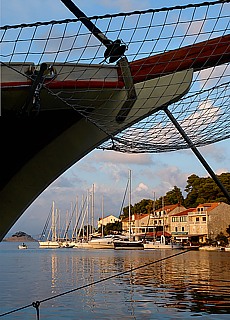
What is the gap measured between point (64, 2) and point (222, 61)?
63.8 inches

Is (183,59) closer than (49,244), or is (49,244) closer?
(183,59)

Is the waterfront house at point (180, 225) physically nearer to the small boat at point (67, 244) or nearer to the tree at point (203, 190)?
the tree at point (203, 190)

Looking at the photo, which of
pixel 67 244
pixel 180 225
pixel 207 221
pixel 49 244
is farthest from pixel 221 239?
pixel 49 244

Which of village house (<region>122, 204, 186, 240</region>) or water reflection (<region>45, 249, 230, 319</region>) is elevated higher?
village house (<region>122, 204, 186, 240</region>)

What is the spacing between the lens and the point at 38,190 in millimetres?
5102

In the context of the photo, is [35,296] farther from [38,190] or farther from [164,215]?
[164,215]

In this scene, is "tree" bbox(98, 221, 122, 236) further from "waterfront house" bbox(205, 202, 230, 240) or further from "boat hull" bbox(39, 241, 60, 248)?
"waterfront house" bbox(205, 202, 230, 240)

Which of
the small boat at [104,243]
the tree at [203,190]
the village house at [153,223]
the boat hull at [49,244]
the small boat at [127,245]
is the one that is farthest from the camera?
the boat hull at [49,244]

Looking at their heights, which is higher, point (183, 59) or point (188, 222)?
point (188, 222)

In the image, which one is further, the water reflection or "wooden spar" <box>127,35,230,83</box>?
the water reflection

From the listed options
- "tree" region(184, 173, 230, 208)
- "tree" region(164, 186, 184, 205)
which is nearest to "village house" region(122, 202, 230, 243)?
"tree" region(184, 173, 230, 208)

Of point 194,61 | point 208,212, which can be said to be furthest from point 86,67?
point 208,212

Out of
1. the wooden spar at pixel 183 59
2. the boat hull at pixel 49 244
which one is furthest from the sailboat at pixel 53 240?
the wooden spar at pixel 183 59

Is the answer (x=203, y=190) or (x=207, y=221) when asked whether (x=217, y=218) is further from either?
(x=203, y=190)
